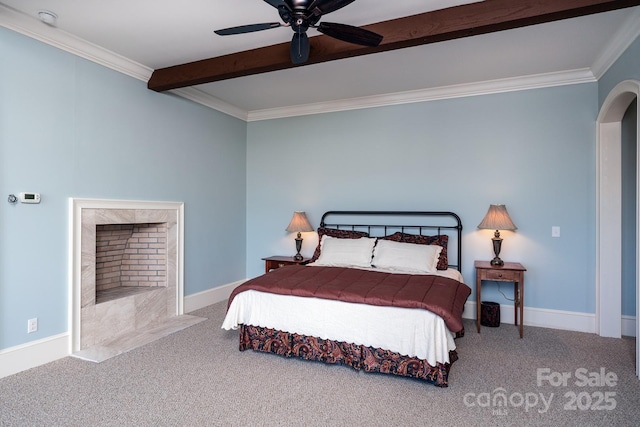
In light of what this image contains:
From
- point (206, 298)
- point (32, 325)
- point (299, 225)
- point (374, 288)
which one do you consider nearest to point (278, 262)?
point (299, 225)

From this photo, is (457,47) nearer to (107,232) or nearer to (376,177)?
(376,177)

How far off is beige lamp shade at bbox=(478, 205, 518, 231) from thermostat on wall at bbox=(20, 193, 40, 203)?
4.24 m

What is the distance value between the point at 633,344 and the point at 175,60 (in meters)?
5.24

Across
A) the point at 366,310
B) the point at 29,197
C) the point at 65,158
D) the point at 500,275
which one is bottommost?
the point at 366,310

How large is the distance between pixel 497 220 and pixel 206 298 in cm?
371

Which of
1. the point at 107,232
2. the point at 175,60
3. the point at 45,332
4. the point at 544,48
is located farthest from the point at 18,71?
the point at 544,48

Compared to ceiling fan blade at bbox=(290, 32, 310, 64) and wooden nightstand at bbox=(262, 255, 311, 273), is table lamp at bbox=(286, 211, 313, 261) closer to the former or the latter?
wooden nightstand at bbox=(262, 255, 311, 273)

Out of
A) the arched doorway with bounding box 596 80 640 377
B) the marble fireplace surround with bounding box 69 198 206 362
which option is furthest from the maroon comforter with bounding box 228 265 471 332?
the arched doorway with bounding box 596 80 640 377

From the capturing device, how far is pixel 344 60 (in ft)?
11.6

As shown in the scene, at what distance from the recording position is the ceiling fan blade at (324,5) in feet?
6.43

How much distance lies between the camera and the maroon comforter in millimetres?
2637

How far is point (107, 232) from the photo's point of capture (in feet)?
13.4

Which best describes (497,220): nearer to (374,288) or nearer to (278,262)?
(374,288)

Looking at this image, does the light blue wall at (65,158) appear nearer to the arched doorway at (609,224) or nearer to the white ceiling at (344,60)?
the white ceiling at (344,60)
